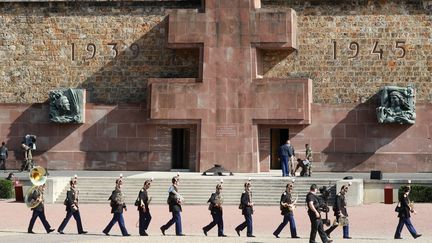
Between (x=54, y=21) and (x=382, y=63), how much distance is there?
51.5ft

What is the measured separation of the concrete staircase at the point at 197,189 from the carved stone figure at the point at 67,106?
594cm

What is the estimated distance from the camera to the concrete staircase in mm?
30578

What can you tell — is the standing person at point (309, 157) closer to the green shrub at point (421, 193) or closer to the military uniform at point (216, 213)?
the green shrub at point (421, 193)

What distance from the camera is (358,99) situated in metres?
37.2

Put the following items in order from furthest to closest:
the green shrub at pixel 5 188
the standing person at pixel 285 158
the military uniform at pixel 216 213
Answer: the standing person at pixel 285 158 → the green shrub at pixel 5 188 → the military uniform at pixel 216 213

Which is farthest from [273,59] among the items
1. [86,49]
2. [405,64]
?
[86,49]

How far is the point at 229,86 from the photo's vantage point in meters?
37.0

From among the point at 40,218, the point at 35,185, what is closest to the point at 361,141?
the point at 35,185

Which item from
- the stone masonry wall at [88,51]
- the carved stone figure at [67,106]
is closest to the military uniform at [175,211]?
the stone masonry wall at [88,51]

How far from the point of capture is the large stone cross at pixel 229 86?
36.7 m

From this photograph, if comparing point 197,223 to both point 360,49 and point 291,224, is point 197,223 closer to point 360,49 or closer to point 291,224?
point 291,224

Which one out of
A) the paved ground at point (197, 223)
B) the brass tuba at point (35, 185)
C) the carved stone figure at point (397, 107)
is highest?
the carved stone figure at point (397, 107)

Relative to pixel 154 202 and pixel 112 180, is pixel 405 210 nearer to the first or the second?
pixel 154 202

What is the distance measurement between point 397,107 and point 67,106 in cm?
1511
